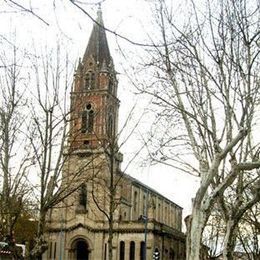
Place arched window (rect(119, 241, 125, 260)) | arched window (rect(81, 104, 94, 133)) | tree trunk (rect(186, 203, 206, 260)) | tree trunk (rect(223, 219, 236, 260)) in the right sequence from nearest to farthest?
tree trunk (rect(186, 203, 206, 260)), tree trunk (rect(223, 219, 236, 260)), arched window (rect(81, 104, 94, 133)), arched window (rect(119, 241, 125, 260))

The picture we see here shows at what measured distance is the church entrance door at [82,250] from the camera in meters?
63.9

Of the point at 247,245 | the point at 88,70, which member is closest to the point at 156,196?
the point at 88,70

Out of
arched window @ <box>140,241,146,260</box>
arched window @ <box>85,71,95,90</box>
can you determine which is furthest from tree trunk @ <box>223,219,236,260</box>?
arched window @ <box>85,71,95,90</box>

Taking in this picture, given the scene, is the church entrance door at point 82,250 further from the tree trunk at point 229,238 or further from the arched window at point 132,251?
the tree trunk at point 229,238

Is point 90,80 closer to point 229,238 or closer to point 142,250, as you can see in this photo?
point 142,250

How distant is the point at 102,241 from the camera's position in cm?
6231

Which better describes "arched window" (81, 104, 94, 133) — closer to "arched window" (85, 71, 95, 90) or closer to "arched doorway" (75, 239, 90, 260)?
"arched window" (85, 71, 95, 90)

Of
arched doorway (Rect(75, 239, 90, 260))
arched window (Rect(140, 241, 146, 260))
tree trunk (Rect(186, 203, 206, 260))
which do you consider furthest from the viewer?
arched doorway (Rect(75, 239, 90, 260))

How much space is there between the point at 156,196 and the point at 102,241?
21.1 metres

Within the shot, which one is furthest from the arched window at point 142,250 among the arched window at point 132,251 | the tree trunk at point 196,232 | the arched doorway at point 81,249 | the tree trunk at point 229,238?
the tree trunk at point 196,232

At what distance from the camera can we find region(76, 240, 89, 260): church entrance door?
210 ft

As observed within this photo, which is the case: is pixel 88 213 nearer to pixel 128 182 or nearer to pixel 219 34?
pixel 128 182

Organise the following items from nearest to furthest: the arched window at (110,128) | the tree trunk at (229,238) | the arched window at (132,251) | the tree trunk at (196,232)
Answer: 1. the tree trunk at (196,232)
2. the tree trunk at (229,238)
3. the arched window at (110,128)
4. the arched window at (132,251)

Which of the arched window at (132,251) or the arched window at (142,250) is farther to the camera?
the arched window at (132,251)
